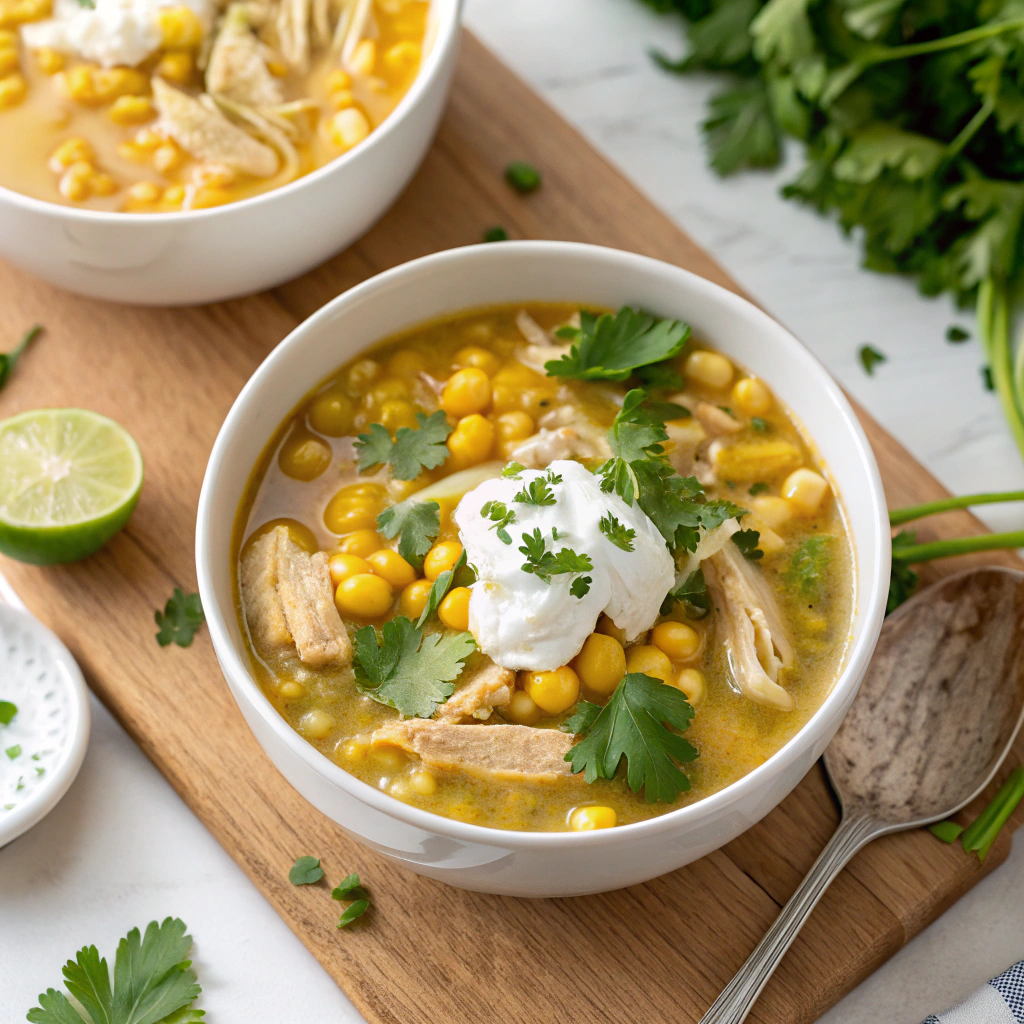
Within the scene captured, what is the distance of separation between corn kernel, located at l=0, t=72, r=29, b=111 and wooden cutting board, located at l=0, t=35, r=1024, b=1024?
49cm

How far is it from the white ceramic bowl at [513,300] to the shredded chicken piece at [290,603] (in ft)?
0.20

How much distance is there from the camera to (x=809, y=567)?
9.29 feet

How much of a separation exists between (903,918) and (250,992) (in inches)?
61.2

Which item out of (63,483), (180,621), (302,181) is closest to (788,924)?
(180,621)

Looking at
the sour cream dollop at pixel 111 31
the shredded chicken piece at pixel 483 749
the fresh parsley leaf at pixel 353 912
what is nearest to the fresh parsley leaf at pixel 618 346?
the shredded chicken piece at pixel 483 749

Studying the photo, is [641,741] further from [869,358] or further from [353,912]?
[869,358]

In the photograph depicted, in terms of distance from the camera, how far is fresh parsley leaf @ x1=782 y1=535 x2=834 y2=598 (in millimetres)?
2811

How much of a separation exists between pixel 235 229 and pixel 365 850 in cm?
161

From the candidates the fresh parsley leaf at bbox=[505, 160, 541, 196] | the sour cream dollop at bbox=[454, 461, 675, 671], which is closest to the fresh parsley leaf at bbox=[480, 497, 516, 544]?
the sour cream dollop at bbox=[454, 461, 675, 671]

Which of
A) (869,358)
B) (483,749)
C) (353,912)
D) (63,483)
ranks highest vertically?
(63,483)

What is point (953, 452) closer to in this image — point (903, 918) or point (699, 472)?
point (699, 472)

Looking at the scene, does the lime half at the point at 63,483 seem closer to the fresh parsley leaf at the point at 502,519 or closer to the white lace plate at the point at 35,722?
the white lace plate at the point at 35,722

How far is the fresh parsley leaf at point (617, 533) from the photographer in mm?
2541

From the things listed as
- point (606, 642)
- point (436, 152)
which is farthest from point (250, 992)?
point (436, 152)
